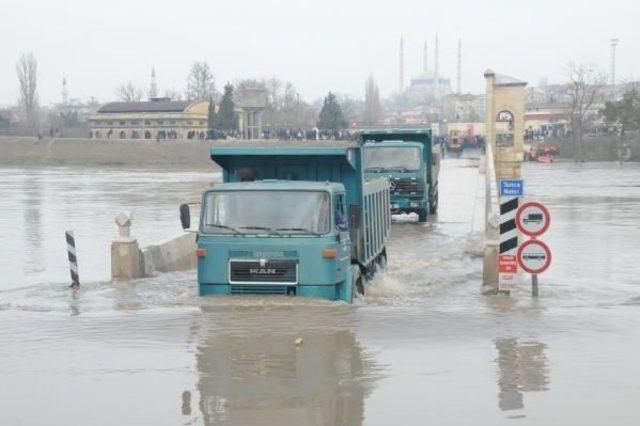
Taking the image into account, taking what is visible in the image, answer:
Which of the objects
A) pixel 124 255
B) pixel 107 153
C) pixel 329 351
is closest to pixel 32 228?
pixel 124 255

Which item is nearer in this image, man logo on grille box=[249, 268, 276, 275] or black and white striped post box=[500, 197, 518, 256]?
man logo on grille box=[249, 268, 276, 275]

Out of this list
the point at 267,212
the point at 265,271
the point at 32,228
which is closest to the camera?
the point at 265,271

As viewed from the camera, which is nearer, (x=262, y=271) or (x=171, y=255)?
(x=262, y=271)

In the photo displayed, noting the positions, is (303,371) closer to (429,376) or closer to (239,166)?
(429,376)

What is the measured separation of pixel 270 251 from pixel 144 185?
43.4 m

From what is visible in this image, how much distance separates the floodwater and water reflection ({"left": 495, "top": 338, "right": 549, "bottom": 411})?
0.08ft

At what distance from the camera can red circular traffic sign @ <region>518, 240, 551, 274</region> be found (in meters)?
15.5

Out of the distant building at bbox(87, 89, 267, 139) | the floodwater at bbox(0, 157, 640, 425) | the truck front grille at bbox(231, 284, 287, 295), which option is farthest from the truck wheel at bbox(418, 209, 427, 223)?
the distant building at bbox(87, 89, 267, 139)

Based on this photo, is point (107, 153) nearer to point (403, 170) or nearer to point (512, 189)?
point (403, 170)

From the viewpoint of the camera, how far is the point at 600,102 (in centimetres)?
18638

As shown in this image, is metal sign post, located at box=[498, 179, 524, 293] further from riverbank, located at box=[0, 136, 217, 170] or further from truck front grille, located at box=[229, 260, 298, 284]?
riverbank, located at box=[0, 136, 217, 170]

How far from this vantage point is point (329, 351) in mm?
11648

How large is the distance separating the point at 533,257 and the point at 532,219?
1.87 feet

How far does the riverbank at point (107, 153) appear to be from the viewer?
94125 millimetres
